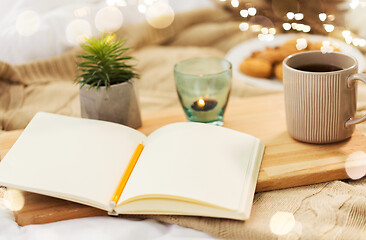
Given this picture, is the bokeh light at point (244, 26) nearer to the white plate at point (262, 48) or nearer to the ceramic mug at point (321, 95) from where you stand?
the white plate at point (262, 48)

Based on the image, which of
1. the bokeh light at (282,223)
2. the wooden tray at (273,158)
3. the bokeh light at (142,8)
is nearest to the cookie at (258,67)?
the wooden tray at (273,158)

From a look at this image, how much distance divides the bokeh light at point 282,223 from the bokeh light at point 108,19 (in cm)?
86

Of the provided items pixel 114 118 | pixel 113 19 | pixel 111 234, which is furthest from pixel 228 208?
pixel 113 19

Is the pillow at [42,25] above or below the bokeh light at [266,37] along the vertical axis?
above

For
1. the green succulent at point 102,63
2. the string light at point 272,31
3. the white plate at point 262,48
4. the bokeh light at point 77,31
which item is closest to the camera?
the green succulent at point 102,63

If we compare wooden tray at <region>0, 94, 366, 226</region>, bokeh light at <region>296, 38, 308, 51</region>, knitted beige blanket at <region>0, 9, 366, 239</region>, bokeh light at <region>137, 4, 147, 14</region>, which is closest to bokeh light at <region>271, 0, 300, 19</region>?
knitted beige blanket at <region>0, 9, 366, 239</region>

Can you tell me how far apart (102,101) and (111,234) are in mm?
294

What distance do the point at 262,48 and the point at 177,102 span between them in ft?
1.11

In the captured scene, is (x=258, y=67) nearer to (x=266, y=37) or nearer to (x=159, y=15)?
(x=266, y=37)

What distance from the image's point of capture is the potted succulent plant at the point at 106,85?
79 centimetres

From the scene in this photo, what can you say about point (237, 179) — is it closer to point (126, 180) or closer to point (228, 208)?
point (228, 208)

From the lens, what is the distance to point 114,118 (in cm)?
82

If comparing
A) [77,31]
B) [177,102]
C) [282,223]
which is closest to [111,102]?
[177,102]

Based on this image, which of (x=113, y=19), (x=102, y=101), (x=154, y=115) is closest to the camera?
(x=102, y=101)
